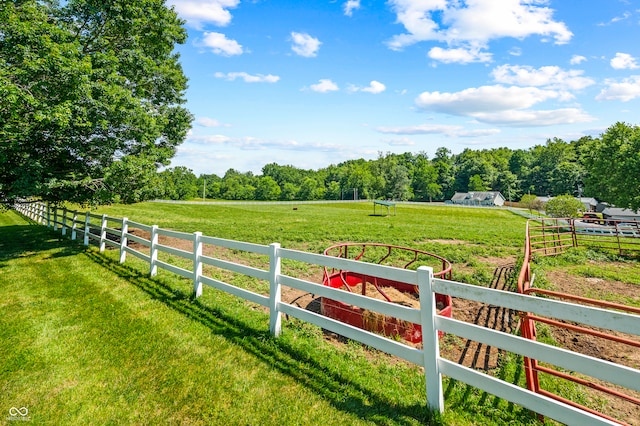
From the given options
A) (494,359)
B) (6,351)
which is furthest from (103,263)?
(494,359)

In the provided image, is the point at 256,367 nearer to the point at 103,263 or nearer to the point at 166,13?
the point at 103,263

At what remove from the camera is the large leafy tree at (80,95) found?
8.27 m

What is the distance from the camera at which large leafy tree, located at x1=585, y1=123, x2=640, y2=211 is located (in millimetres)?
30656

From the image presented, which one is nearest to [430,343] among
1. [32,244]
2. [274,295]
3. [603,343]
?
[274,295]

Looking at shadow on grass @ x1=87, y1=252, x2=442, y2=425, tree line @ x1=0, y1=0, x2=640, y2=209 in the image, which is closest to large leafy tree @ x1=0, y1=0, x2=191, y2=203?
tree line @ x1=0, y1=0, x2=640, y2=209

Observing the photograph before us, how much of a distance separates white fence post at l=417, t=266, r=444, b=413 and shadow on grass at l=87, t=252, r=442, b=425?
0.16 metres

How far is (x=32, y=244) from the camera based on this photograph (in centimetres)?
1296

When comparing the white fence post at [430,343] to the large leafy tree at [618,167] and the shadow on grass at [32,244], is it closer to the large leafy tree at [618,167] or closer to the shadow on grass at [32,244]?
the shadow on grass at [32,244]

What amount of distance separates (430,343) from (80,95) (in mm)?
10730

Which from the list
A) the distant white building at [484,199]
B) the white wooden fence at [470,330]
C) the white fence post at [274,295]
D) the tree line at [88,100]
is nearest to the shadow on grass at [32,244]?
the tree line at [88,100]

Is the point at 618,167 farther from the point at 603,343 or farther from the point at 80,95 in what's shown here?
the point at 80,95

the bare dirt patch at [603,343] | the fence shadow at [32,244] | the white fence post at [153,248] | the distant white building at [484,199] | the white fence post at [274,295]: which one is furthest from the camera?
the distant white building at [484,199]

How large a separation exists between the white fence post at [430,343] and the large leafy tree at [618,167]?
Result: 127ft

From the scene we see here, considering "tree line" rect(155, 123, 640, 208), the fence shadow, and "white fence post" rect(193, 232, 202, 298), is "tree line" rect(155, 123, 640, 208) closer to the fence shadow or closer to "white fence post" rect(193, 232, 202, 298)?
the fence shadow
